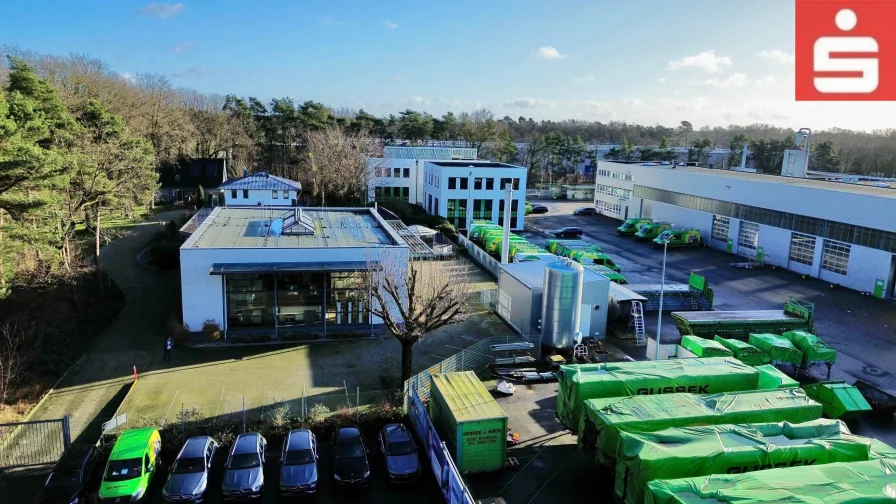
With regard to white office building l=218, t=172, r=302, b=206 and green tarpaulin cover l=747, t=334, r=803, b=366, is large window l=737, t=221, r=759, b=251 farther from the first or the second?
white office building l=218, t=172, r=302, b=206

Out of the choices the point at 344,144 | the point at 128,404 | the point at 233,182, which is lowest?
the point at 128,404

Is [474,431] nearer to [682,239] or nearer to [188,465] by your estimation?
[188,465]

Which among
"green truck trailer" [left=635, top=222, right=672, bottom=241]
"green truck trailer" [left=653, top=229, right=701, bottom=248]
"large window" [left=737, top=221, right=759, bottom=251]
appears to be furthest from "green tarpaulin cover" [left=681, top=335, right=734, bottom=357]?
"green truck trailer" [left=635, top=222, right=672, bottom=241]

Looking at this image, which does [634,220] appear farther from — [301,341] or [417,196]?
[301,341]

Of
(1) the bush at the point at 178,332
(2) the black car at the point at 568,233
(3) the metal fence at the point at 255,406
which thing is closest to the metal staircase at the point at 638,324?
(3) the metal fence at the point at 255,406

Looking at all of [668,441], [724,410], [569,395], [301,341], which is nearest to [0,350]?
[301,341]

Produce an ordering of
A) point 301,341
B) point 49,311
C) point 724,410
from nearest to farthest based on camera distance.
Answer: point 724,410, point 301,341, point 49,311

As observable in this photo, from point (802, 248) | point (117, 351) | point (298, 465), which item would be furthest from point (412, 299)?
point (802, 248)

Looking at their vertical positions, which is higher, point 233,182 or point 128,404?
point 233,182
